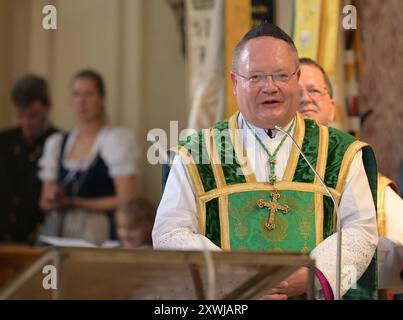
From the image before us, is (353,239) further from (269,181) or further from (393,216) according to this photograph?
(393,216)

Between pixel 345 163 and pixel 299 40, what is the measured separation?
7.41 feet

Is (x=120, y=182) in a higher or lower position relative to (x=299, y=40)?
lower

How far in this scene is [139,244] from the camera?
7547mm

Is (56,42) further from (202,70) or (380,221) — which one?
(380,221)

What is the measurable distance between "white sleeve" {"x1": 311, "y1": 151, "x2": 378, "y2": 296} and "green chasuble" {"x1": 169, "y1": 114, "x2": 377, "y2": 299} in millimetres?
60

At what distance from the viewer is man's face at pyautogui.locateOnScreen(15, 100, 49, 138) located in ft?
30.3

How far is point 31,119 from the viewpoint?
30.4 ft

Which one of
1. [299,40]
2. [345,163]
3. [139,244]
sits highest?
[299,40]

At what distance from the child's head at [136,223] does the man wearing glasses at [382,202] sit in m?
2.08

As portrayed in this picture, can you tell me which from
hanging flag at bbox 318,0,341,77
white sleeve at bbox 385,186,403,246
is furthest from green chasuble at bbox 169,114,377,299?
hanging flag at bbox 318,0,341,77
